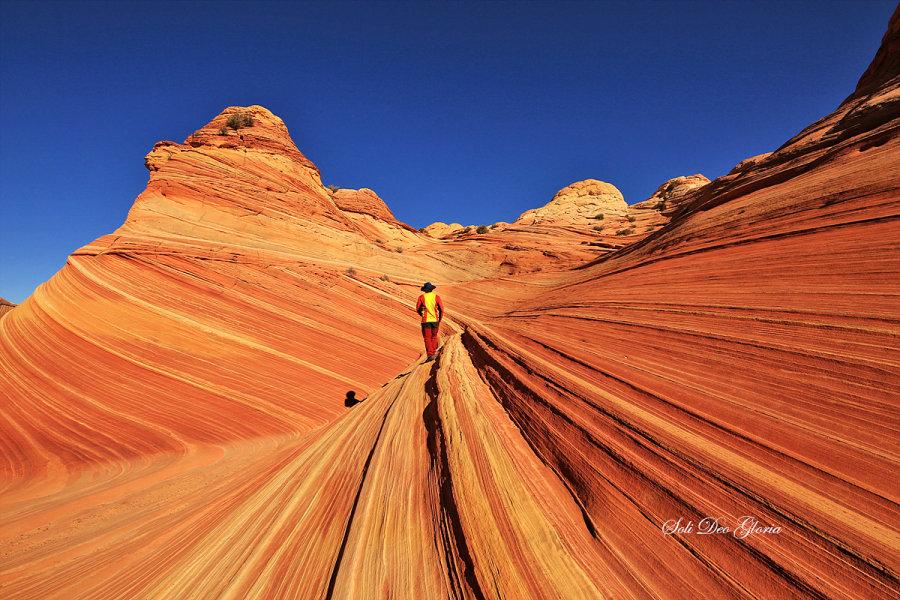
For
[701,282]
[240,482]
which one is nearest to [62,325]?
[240,482]

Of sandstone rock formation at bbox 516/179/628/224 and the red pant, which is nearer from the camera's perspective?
the red pant

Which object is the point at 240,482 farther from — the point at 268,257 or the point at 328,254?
the point at 328,254

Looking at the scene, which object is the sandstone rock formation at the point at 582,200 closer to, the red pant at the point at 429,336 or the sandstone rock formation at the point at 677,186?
the sandstone rock formation at the point at 677,186

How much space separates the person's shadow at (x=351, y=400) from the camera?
28.2 ft

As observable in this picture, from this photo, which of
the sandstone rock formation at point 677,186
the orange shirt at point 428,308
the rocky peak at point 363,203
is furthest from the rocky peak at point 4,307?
the sandstone rock formation at point 677,186

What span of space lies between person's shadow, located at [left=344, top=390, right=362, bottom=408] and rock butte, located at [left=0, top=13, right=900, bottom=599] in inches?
10.4

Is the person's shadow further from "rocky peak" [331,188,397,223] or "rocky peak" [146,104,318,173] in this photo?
"rocky peak" [331,188,397,223]

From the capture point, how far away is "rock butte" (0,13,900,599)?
236 cm

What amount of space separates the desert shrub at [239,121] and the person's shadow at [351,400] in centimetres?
1573

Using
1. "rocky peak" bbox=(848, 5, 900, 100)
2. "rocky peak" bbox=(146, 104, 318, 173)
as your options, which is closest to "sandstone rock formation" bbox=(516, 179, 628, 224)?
"rocky peak" bbox=(146, 104, 318, 173)

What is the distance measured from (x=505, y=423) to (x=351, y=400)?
569 centimetres

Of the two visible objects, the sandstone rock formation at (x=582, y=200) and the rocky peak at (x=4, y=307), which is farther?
the sandstone rock formation at (x=582, y=200)

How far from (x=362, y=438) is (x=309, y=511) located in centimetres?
127

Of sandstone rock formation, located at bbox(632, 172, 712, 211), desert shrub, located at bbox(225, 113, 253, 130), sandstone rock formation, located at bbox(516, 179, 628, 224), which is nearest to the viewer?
desert shrub, located at bbox(225, 113, 253, 130)
